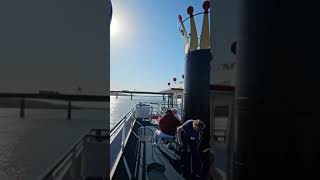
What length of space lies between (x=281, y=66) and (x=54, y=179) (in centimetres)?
92

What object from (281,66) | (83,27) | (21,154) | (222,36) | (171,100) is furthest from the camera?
(171,100)

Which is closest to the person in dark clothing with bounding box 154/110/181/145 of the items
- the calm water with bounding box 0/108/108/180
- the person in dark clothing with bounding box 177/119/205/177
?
the person in dark clothing with bounding box 177/119/205/177

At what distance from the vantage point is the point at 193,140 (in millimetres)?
3086

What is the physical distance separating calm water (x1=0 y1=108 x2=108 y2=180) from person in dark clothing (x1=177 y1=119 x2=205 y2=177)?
1734mm

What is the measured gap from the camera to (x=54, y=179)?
1.14 metres

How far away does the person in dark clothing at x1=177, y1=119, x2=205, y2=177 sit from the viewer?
9.53 feet

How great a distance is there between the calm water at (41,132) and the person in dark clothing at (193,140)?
1734 mm

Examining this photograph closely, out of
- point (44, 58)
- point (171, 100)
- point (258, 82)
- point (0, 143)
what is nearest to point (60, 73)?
point (44, 58)

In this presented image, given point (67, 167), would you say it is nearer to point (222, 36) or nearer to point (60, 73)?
point (60, 73)

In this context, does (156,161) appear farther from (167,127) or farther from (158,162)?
(167,127)

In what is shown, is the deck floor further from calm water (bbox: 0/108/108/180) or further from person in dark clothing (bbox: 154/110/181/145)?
calm water (bbox: 0/108/108/180)

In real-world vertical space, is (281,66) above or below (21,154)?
above

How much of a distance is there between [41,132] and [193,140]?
2105mm

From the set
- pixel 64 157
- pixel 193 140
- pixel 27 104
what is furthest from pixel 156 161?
pixel 27 104
